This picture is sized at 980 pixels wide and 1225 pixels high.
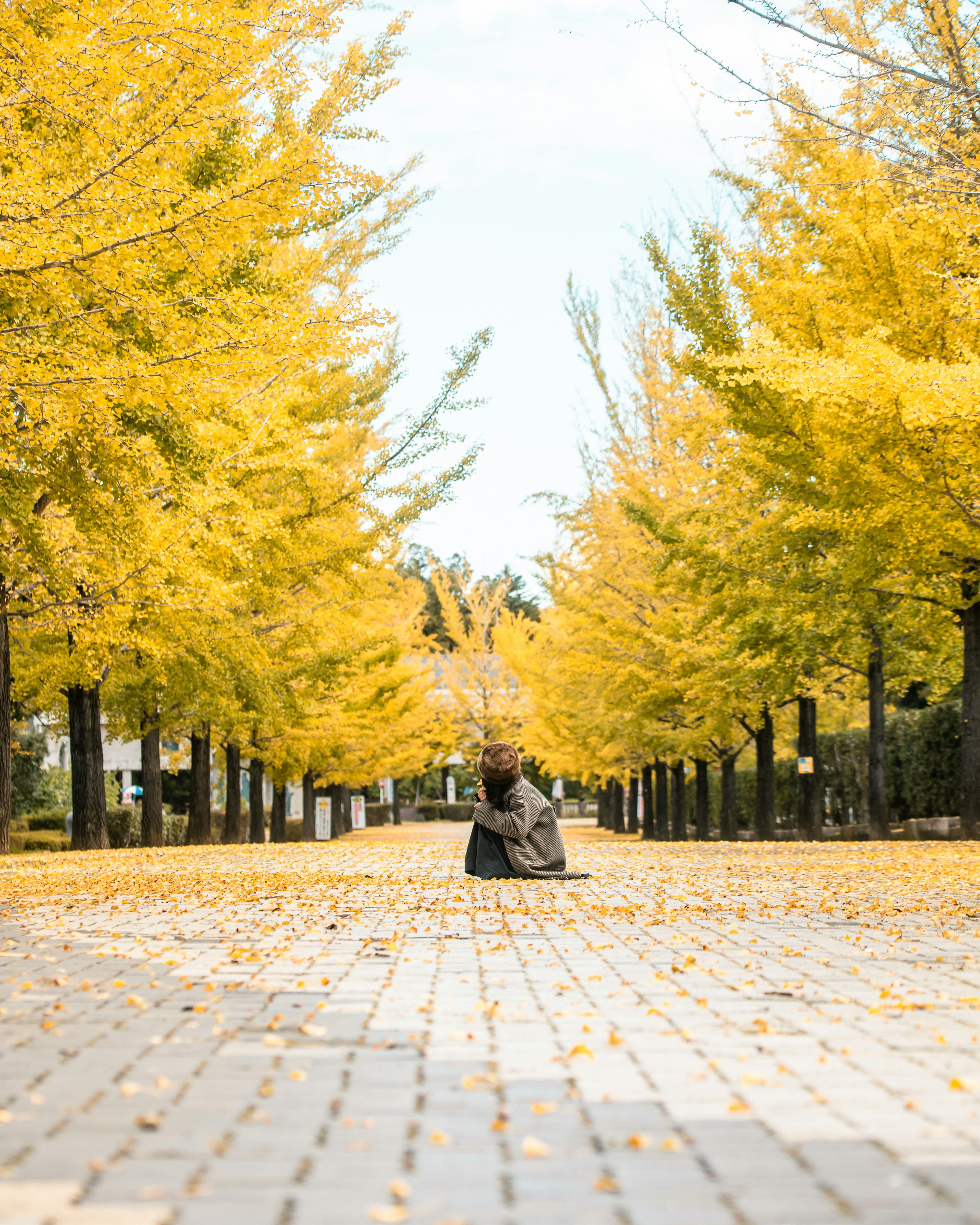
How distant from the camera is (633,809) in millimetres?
40812

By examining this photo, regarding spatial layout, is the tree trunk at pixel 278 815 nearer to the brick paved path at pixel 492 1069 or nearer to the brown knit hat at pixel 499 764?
the brown knit hat at pixel 499 764

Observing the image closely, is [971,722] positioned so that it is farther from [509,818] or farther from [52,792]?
[52,792]

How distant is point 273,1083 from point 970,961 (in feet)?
12.9

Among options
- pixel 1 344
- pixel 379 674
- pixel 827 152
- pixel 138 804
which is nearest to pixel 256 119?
pixel 1 344

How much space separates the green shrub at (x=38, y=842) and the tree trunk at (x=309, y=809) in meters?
9.76

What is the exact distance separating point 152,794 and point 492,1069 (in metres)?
17.7

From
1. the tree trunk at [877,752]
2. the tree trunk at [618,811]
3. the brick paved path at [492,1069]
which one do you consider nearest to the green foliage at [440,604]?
the tree trunk at [618,811]

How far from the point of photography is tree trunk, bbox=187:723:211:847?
23.3m

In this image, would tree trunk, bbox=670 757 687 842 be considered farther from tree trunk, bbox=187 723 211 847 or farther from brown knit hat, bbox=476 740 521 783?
brown knit hat, bbox=476 740 521 783

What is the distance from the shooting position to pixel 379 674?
29.4m

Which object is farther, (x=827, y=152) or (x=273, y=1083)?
(x=827, y=152)

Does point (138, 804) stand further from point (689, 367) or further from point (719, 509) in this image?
point (689, 367)

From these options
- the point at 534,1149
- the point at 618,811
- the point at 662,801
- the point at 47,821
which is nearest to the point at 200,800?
the point at 47,821

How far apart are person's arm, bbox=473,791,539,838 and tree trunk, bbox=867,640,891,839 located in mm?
8924
